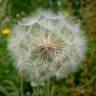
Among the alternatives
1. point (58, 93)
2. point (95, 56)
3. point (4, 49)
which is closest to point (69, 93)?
point (58, 93)

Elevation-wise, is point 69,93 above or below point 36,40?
below

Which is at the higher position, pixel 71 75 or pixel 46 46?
pixel 46 46

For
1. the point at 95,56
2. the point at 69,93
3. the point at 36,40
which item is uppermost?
the point at 36,40

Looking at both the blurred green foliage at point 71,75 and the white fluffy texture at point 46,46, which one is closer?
the white fluffy texture at point 46,46

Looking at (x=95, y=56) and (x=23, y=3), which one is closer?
(x=95, y=56)

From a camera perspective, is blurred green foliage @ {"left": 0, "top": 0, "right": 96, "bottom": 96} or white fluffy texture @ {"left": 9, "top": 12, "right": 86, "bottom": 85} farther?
blurred green foliage @ {"left": 0, "top": 0, "right": 96, "bottom": 96}

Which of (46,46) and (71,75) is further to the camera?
(71,75)

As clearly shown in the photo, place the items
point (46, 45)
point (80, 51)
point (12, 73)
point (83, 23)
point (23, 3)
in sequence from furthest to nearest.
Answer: point (23, 3), point (83, 23), point (12, 73), point (80, 51), point (46, 45)

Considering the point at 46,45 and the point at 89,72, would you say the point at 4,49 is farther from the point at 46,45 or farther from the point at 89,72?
the point at 46,45
